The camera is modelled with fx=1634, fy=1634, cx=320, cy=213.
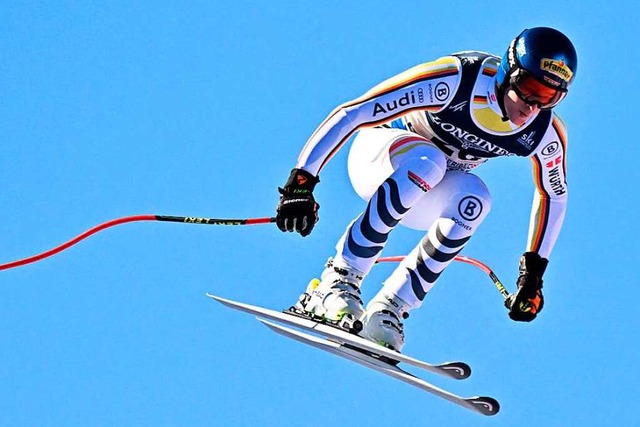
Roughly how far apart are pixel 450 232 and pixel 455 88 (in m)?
1.14

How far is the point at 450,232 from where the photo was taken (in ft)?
42.5

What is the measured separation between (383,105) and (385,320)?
1.70 metres

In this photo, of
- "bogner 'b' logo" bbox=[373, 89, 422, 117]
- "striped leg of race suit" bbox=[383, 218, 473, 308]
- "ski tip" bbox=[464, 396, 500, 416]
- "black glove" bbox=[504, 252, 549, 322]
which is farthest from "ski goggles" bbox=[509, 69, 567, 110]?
"ski tip" bbox=[464, 396, 500, 416]

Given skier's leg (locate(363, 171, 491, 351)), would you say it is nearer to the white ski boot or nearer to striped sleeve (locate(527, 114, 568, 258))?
the white ski boot

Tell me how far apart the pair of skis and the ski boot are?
0.17m

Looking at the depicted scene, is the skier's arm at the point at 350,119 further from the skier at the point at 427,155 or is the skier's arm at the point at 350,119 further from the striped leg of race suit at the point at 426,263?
the striped leg of race suit at the point at 426,263

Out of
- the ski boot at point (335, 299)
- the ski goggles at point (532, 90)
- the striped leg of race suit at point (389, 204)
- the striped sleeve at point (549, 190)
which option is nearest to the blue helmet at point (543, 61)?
the ski goggles at point (532, 90)

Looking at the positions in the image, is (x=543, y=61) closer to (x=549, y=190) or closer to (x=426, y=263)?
(x=549, y=190)

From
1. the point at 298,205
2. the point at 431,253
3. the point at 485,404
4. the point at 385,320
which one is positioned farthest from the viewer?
the point at 431,253

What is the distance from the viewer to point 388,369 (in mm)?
12547

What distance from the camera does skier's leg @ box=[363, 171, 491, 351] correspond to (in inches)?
509

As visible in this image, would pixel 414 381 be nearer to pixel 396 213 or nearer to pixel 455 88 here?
pixel 396 213

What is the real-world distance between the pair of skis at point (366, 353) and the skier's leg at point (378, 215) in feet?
0.76

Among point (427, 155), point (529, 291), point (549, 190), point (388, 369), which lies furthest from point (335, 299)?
point (549, 190)
